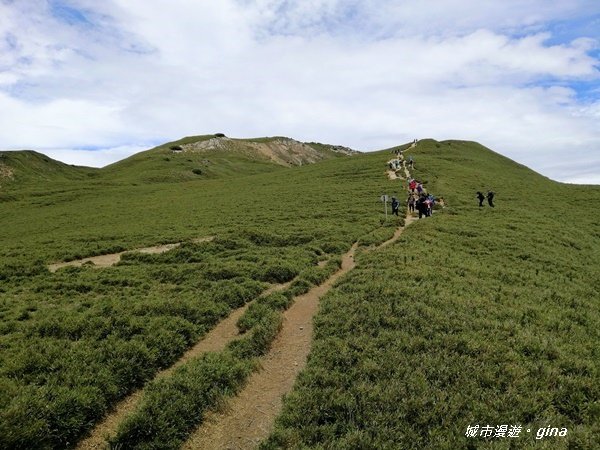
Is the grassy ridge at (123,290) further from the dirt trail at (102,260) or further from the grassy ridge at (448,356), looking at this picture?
the grassy ridge at (448,356)

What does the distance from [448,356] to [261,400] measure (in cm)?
509

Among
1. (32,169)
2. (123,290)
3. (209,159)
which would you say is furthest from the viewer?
(209,159)

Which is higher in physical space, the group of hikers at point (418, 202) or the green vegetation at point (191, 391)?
the group of hikers at point (418, 202)

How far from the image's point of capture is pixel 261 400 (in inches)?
398

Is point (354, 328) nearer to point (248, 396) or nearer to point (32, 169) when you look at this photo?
point (248, 396)

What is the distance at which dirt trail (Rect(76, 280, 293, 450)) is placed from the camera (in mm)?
8383

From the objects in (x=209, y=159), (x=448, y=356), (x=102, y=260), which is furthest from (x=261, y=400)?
(x=209, y=159)

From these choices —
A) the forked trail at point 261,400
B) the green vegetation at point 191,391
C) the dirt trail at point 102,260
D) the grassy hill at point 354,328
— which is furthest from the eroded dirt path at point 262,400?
the dirt trail at point 102,260

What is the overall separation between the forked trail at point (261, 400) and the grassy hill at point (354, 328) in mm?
484

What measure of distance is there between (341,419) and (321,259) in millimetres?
15671

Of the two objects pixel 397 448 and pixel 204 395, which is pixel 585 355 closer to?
pixel 397 448

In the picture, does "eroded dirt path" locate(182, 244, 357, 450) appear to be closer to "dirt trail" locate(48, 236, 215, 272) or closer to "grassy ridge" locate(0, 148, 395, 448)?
"grassy ridge" locate(0, 148, 395, 448)

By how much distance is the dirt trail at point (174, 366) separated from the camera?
8383 millimetres

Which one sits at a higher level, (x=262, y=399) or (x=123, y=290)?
(x=123, y=290)
